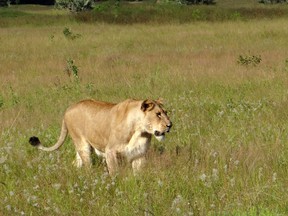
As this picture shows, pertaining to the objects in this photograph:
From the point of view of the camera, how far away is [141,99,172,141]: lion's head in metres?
5.43

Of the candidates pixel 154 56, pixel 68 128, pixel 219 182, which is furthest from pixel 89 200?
pixel 154 56

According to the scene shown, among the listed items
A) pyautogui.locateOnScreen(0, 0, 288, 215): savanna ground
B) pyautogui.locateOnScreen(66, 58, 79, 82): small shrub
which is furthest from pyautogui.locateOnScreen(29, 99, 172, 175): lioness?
pyautogui.locateOnScreen(66, 58, 79, 82): small shrub

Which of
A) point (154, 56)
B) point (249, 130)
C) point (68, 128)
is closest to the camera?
point (68, 128)

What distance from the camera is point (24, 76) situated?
1495 centimetres

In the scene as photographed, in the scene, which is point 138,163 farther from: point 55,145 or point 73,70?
point 73,70

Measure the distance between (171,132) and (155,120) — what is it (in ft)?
7.95

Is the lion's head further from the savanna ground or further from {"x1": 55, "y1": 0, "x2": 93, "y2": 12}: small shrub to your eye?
{"x1": 55, "y1": 0, "x2": 93, "y2": 12}: small shrub

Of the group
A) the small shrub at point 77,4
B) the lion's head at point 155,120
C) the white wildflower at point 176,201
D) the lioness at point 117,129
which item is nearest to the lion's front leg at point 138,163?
the lioness at point 117,129

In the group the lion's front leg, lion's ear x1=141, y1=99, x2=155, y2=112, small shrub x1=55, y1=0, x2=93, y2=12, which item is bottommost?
small shrub x1=55, y1=0, x2=93, y2=12

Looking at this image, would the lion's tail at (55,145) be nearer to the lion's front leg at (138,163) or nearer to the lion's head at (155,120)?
the lion's front leg at (138,163)

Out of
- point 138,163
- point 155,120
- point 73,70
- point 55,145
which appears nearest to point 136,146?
point 138,163

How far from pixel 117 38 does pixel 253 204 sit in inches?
818

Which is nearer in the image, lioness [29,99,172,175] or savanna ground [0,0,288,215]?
savanna ground [0,0,288,215]

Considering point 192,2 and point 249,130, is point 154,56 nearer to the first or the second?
point 249,130
